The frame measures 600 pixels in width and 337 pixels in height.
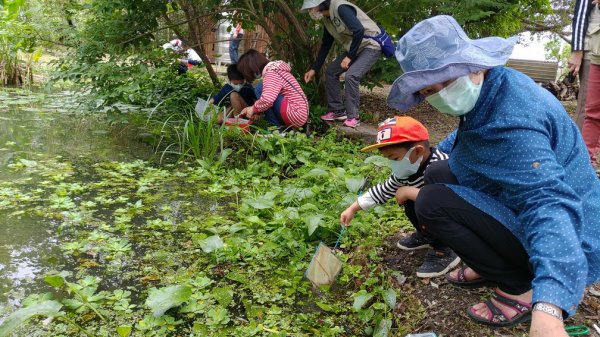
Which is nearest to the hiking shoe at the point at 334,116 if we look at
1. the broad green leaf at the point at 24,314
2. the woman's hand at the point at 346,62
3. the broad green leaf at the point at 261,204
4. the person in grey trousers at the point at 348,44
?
the person in grey trousers at the point at 348,44

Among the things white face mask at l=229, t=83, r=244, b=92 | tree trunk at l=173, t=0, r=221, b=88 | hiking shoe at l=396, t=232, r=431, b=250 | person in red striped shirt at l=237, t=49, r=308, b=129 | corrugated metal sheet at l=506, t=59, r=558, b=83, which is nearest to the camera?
hiking shoe at l=396, t=232, r=431, b=250

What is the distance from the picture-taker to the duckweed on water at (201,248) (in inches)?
78.5

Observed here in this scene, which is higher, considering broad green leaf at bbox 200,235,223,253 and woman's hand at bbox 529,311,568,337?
woman's hand at bbox 529,311,568,337

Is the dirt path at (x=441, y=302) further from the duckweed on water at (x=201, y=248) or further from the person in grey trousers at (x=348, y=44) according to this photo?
the person in grey trousers at (x=348, y=44)

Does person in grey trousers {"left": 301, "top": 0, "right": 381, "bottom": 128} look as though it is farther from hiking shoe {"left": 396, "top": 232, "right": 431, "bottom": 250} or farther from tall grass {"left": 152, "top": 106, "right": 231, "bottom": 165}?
hiking shoe {"left": 396, "top": 232, "right": 431, "bottom": 250}

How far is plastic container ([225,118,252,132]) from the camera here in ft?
14.3

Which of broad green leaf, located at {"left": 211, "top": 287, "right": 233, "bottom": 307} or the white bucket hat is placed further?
the white bucket hat

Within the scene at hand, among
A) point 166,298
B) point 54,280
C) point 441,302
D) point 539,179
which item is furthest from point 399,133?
point 54,280

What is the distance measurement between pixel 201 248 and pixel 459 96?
1557 millimetres

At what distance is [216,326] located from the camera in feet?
6.55

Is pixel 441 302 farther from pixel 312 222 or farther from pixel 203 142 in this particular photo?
pixel 203 142

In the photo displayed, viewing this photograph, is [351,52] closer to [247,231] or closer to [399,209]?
[399,209]

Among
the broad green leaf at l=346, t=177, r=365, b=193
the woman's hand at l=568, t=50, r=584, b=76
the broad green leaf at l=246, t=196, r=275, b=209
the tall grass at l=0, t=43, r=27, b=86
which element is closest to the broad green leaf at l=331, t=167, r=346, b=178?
the broad green leaf at l=346, t=177, r=365, b=193

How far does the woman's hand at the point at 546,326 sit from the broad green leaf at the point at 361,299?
2.89 feet
